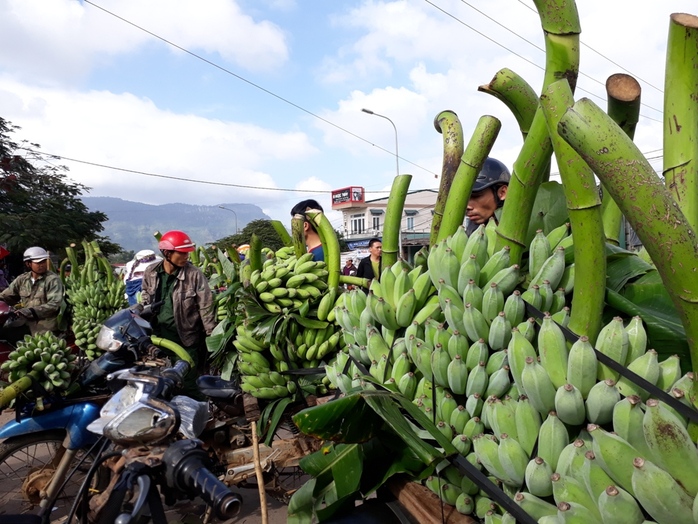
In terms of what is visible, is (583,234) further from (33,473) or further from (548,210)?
(33,473)

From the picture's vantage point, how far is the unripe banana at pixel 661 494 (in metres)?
0.85

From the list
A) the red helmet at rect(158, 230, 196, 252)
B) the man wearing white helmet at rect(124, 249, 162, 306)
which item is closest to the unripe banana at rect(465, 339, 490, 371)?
the red helmet at rect(158, 230, 196, 252)

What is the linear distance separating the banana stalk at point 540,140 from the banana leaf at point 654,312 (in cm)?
30

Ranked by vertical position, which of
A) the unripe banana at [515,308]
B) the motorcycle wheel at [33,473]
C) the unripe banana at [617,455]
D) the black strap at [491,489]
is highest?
the unripe banana at [515,308]

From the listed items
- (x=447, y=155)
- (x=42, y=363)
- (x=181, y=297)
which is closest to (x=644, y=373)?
(x=447, y=155)

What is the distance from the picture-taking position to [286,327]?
253 cm

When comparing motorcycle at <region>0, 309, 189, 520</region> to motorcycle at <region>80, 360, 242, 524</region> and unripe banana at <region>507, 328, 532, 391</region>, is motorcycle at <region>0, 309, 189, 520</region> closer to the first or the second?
motorcycle at <region>80, 360, 242, 524</region>

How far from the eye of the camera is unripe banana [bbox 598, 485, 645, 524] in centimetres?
89

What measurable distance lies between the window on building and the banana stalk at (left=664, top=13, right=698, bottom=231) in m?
53.3

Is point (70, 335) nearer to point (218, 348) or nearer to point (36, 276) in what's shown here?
point (36, 276)

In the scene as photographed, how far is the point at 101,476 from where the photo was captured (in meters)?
Result: 3.42

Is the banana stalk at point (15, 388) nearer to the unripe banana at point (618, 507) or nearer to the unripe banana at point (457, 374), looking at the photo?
the unripe banana at point (457, 374)

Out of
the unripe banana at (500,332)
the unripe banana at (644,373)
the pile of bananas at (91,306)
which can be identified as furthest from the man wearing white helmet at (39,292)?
the unripe banana at (644,373)

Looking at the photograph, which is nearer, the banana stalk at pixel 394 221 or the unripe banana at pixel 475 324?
the unripe banana at pixel 475 324
